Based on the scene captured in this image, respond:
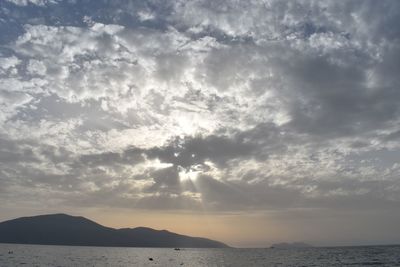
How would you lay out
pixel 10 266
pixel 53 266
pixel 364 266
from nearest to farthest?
1. pixel 10 266
2. pixel 53 266
3. pixel 364 266

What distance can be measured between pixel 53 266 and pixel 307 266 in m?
80.9

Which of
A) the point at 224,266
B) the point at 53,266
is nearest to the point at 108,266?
the point at 53,266

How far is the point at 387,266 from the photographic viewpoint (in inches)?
4771

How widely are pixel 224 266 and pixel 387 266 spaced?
52830 mm

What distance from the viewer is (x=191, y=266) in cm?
13975

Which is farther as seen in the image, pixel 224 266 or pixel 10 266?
pixel 224 266

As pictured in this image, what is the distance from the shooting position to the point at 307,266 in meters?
130

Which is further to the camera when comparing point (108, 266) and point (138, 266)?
point (138, 266)

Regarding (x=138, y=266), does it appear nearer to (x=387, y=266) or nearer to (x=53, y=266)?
(x=53, y=266)

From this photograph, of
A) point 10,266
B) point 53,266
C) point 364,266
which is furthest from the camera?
point 364,266

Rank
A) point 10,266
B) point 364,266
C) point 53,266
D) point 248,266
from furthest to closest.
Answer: point 248,266
point 364,266
point 53,266
point 10,266

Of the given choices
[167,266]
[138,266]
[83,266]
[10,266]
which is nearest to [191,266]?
[167,266]

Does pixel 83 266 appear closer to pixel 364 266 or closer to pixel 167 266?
pixel 167 266

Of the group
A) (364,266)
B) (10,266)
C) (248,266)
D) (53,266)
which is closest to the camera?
(10,266)
